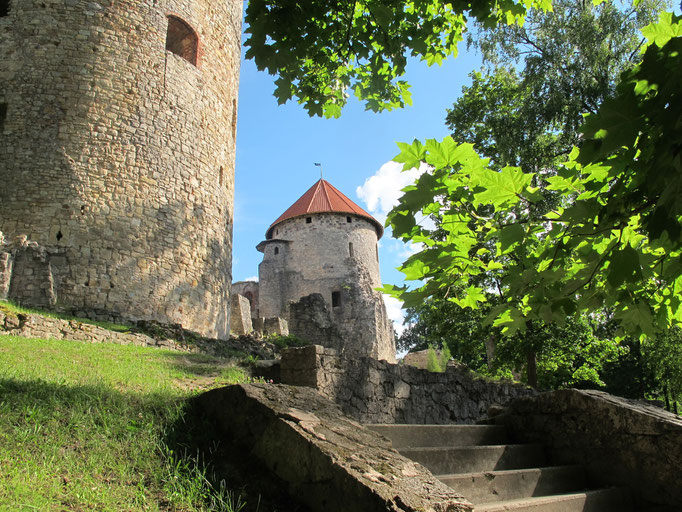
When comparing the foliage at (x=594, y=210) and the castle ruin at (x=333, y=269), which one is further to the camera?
the castle ruin at (x=333, y=269)

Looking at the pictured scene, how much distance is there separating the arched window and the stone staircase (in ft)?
40.8

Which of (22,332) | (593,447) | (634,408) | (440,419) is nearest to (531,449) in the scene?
(593,447)

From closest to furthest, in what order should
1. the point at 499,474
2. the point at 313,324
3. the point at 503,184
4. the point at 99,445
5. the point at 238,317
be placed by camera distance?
the point at 503,184 < the point at 99,445 < the point at 499,474 < the point at 238,317 < the point at 313,324

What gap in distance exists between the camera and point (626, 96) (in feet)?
7.06

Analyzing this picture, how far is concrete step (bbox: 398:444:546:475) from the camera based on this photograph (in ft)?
13.9

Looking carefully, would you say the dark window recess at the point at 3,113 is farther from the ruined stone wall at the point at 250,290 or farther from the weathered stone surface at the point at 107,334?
the ruined stone wall at the point at 250,290

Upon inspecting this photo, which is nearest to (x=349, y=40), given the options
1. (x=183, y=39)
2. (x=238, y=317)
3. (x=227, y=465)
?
(x=227, y=465)

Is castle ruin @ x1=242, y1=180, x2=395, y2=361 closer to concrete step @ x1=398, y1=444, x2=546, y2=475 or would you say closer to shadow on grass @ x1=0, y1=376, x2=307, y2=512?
concrete step @ x1=398, y1=444, x2=546, y2=475

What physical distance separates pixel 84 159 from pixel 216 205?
11.1ft

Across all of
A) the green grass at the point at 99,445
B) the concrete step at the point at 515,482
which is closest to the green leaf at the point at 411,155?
the green grass at the point at 99,445

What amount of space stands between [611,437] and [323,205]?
86.4 ft

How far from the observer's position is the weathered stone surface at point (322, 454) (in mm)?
2787

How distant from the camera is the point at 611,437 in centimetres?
485

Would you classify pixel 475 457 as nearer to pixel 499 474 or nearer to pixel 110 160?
pixel 499 474
